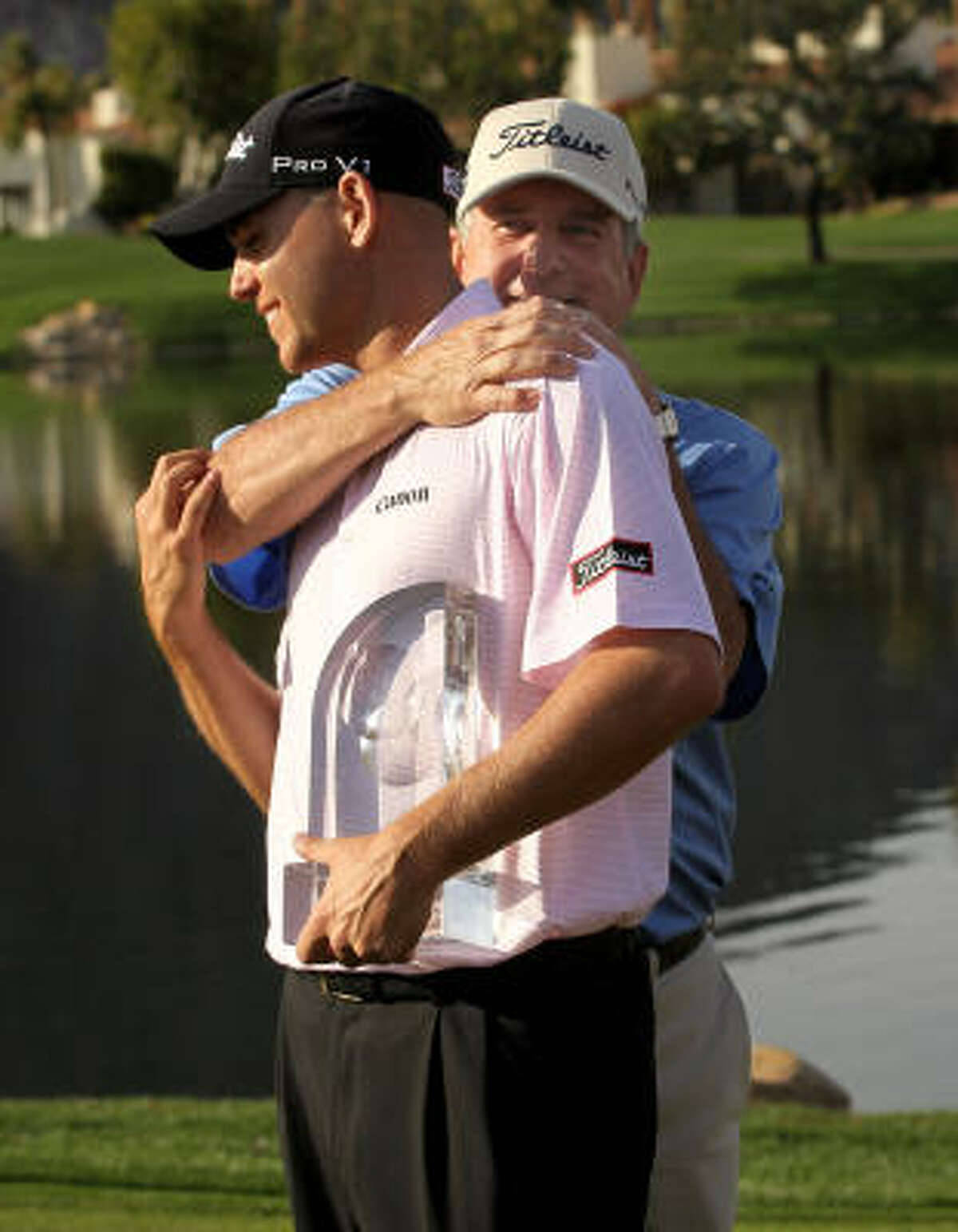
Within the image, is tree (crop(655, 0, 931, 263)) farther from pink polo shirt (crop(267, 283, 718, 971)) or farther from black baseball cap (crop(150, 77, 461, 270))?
pink polo shirt (crop(267, 283, 718, 971))

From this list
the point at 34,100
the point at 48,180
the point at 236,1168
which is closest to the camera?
the point at 236,1168

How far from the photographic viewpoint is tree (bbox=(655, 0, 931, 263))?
283 feet

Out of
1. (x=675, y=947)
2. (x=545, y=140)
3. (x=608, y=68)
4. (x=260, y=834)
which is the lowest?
(x=608, y=68)

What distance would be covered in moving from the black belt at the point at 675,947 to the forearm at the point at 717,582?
14.3 inches

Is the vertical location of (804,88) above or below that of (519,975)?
below

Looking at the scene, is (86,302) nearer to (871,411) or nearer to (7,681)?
(871,411)

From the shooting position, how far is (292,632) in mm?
3004

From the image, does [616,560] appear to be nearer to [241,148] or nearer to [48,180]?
[241,148]

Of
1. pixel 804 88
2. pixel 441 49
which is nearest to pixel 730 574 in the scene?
pixel 804 88

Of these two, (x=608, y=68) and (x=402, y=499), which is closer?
(x=402, y=499)

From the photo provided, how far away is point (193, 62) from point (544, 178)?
107 meters

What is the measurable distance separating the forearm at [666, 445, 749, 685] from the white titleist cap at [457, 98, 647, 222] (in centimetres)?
35

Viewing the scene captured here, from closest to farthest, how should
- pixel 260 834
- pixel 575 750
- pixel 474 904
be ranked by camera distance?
pixel 575 750 < pixel 474 904 < pixel 260 834

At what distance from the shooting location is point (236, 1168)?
6965mm
